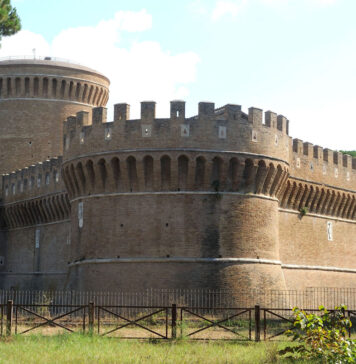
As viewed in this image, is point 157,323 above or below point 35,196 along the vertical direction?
below

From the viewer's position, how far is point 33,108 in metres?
41.0

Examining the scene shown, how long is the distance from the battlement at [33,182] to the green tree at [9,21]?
12.5 meters

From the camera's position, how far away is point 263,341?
1880 centimetres

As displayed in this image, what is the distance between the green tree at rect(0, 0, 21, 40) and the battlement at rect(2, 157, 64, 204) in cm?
1252

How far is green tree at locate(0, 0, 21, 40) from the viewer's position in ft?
71.0

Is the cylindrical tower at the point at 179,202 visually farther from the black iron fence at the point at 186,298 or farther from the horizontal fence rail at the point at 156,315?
the horizontal fence rail at the point at 156,315

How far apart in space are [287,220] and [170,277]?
7956mm

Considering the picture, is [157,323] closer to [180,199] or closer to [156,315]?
[156,315]

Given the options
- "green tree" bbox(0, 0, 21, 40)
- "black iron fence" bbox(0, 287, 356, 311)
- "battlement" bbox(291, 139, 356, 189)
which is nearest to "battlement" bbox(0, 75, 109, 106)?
"battlement" bbox(291, 139, 356, 189)

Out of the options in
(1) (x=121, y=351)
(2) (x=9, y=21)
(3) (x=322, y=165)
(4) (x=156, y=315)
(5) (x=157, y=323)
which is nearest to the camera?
(1) (x=121, y=351)

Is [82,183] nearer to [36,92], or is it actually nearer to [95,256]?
[95,256]

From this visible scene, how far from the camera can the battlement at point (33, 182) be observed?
3463cm

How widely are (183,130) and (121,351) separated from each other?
11.5 m

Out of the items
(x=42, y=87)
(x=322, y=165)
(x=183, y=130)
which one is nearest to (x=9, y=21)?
(x=183, y=130)
